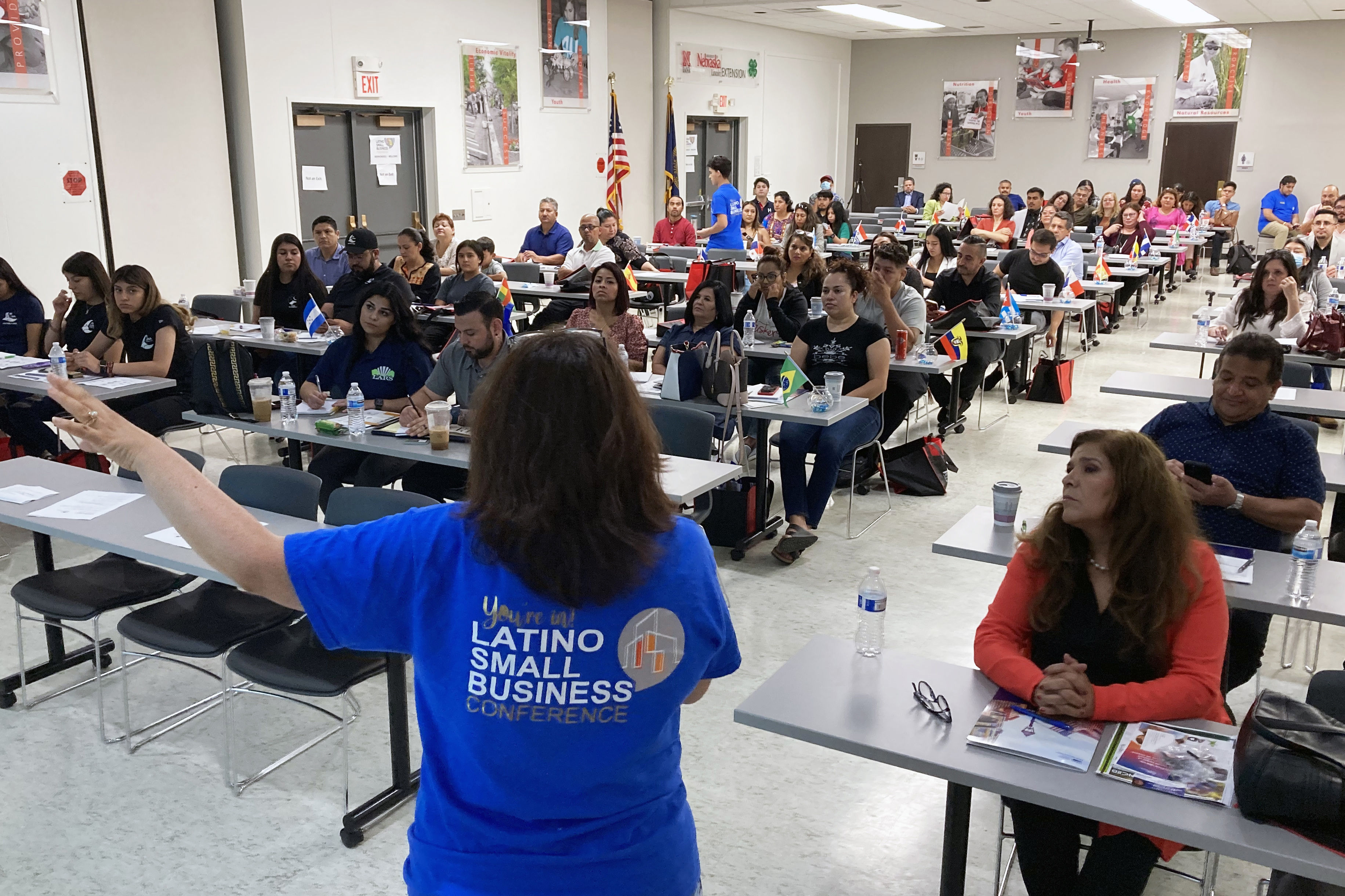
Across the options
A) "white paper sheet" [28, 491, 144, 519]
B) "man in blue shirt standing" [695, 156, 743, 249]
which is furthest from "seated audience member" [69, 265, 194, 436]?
"man in blue shirt standing" [695, 156, 743, 249]

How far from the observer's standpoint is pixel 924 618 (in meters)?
4.53

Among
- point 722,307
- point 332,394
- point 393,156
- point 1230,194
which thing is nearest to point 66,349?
point 332,394

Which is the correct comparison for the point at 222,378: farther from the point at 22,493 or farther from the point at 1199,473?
the point at 1199,473

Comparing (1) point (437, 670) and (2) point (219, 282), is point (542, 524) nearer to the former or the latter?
(1) point (437, 670)

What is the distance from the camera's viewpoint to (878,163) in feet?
67.6

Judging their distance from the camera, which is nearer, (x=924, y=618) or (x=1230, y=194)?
(x=924, y=618)

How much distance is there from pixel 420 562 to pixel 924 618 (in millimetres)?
3473

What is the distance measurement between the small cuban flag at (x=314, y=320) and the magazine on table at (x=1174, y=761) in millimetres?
5541

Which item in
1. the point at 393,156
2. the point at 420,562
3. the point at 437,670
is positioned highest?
the point at 393,156

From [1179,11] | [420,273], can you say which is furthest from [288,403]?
[1179,11]

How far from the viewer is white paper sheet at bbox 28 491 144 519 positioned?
3.53 metres

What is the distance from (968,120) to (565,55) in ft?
30.6

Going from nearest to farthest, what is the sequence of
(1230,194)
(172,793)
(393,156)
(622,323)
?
(172,793), (622,323), (393,156), (1230,194)

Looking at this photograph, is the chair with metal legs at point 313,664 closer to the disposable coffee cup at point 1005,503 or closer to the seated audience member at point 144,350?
the disposable coffee cup at point 1005,503
